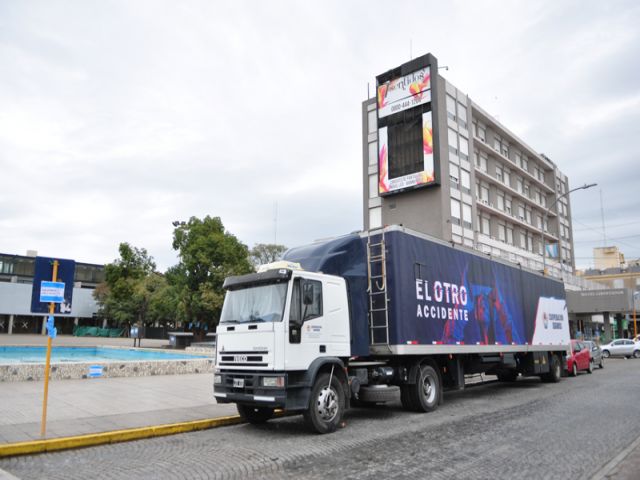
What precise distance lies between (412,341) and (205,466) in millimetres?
5123

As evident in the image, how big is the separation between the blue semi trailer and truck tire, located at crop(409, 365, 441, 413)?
Answer: 2 centimetres

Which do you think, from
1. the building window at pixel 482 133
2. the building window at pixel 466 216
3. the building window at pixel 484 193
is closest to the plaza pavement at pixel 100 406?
the building window at pixel 466 216

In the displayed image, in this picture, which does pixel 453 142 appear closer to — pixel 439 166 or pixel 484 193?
pixel 439 166

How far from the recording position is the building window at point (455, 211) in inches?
1687

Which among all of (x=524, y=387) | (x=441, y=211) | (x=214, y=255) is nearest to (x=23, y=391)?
(x=524, y=387)

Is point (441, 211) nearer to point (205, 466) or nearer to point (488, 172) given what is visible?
point (488, 172)

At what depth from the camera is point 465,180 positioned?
148 feet

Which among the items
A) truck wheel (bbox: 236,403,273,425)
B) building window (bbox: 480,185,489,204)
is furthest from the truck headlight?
building window (bbox: 480,185,489,204)

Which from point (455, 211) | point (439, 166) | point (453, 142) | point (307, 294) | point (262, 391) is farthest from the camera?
point (453, 142)

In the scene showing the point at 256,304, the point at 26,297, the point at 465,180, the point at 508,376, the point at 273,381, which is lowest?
the point at 508,376

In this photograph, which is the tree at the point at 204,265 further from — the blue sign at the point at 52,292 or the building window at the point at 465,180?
the blue sign at the point at 52,292

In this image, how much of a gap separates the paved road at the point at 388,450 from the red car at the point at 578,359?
1004 centimetres

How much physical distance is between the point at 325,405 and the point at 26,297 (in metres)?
63.1

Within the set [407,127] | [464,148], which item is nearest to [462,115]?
[464,148]
